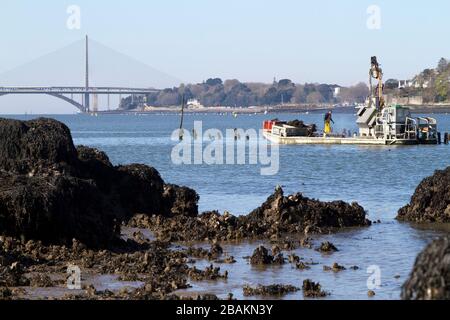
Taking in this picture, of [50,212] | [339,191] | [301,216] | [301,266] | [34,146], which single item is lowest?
[339,191]

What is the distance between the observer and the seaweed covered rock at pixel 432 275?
839 centimetres

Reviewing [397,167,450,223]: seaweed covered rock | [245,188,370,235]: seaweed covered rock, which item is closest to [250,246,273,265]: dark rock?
[245,188,370,235]: seaweed covered rock

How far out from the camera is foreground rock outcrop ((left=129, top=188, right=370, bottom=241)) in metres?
21.8

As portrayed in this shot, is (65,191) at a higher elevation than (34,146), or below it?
below

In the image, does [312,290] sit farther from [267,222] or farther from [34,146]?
[34,146]

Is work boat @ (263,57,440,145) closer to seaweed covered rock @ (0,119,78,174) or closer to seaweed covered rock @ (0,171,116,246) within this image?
seaweed covered rock @ (0,119,78,174)

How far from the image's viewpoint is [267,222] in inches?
907

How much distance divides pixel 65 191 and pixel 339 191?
61.2 ft

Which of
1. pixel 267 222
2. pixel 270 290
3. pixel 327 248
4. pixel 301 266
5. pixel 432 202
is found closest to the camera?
pixel 270 290

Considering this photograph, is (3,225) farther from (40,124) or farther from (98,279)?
(40,124)

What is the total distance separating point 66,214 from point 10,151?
6.25 m

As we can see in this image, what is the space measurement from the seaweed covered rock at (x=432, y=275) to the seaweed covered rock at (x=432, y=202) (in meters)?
15.6

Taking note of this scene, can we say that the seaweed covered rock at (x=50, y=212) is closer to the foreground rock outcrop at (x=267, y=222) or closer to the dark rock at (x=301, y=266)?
the foreground rock outcrop at (x=267, y=222)

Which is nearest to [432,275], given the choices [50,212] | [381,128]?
[50,212]
